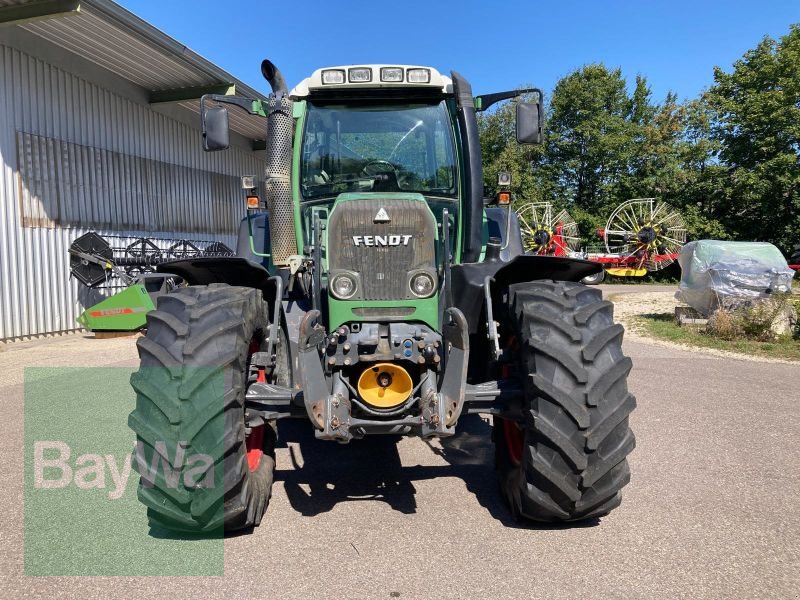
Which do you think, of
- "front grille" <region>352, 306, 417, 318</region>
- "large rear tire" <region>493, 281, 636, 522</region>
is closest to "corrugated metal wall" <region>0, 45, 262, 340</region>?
→ "front grille" <region>352, 306, 417, 318</region>

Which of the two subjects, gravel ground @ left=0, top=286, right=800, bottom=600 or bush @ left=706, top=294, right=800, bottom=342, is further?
bush @ left=706, top=294, right=800, bottom=342

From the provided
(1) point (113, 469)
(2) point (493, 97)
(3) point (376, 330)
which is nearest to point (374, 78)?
(2) point (493, 97)

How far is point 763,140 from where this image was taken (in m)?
26.6

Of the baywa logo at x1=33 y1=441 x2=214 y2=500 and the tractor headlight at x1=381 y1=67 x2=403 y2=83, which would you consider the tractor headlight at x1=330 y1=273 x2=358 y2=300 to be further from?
the tractor headlight at x1=381 y1=67 x2=403 y2=83

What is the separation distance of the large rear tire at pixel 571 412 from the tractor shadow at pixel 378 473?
0.96ft

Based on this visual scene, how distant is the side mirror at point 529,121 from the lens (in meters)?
4.35

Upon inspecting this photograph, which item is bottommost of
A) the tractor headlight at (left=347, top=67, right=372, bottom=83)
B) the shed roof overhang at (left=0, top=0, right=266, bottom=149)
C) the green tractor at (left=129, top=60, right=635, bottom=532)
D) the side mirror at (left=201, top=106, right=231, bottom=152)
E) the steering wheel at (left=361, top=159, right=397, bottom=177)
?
the green tractor at (left=129, top=60, right=635, bottom=532)

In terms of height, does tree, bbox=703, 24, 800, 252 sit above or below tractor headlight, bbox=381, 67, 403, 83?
above

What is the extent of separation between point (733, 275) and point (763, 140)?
19.6 meters

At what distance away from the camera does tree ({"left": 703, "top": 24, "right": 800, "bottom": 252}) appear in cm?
2584

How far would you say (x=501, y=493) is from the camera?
3760 millimetres

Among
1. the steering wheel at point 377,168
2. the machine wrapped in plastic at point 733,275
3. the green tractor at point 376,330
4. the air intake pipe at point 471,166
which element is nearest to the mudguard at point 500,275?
the green tractor at point 376,330

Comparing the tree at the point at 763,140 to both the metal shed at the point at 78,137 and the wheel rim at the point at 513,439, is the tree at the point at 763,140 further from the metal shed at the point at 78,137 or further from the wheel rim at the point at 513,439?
the wheel rim at the point at 513,439

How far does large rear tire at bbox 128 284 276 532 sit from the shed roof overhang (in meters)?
8.55
